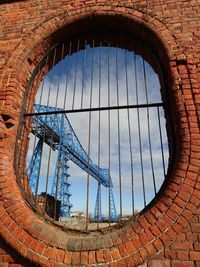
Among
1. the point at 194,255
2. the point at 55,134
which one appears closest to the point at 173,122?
the point at 194,255

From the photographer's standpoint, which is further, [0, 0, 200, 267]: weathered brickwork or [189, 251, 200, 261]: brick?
[0, 0, 200, 267]: weathered brickwork

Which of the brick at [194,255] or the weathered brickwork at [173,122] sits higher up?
the weathered brickwork at [173,122]

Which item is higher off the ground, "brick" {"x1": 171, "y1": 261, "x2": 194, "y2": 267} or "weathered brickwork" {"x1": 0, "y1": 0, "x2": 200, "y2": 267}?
"weathered brickwork" {"x1": 0, "y1": 0, "x2": 200, "y2": 267}

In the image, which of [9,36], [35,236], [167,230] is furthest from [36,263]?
[9,36]

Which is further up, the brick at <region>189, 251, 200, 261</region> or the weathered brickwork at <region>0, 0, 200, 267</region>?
the weathered brickwork at <region>0, 0, 200, 267</region>

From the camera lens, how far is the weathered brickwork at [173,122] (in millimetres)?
2229

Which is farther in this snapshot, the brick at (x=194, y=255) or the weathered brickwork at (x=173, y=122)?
the weathered brickwork at (x=173, y=122)

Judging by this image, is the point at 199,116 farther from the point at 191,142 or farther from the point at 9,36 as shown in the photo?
the point at 9,36

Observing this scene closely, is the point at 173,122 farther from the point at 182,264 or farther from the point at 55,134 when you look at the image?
the point at 55,134

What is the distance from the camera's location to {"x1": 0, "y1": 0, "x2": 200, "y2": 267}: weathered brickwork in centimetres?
223

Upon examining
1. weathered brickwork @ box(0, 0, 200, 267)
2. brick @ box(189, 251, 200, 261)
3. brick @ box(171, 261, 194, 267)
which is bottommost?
brick @ box(171, 261, 194, 267)

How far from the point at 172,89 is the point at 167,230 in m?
1.72

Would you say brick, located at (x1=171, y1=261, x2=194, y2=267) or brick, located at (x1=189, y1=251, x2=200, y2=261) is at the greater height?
brick, located at (x1=189, y1=251, x2=200, y2=261)

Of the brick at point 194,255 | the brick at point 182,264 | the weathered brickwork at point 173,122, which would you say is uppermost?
the weathered brickwork at point 173,122
